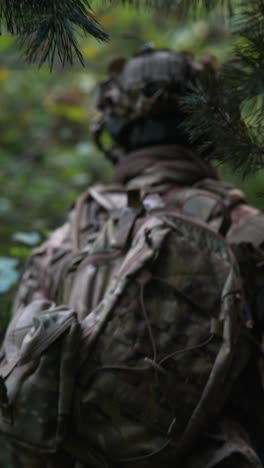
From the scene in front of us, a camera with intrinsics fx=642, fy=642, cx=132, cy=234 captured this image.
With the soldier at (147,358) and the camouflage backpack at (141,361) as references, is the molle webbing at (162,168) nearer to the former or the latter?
the soldier at (147,358)

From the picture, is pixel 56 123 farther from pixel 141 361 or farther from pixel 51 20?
pixel 51 20

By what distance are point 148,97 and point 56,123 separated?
14.0 ft

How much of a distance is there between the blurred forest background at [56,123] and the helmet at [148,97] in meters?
1.68

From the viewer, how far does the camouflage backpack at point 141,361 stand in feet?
5.93

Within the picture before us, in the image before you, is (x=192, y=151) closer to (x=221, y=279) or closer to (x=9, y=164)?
(x=221, y=279)

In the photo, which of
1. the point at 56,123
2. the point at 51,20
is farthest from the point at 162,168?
the point at 56,123

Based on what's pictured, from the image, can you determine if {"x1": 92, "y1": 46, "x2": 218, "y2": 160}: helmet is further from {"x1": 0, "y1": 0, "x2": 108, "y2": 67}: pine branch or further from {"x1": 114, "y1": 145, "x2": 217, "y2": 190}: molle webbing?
{"x1": 0, "y1": 0, "x2": 108, "y2": 67}: pine branch

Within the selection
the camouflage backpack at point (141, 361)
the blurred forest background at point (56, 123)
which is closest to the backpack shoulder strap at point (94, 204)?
the camouflage backpack at point (141, 361)

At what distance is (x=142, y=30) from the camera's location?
289 inches

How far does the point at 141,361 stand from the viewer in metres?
1.87

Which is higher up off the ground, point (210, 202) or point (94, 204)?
point (94, 204)

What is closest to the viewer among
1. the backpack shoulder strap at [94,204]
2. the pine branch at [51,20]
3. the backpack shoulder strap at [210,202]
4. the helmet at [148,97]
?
the pine branch at [51,20]

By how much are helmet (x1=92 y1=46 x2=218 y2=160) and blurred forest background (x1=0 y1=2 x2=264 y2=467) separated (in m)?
1.68

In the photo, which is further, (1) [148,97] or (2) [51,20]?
(1) [148,97]
